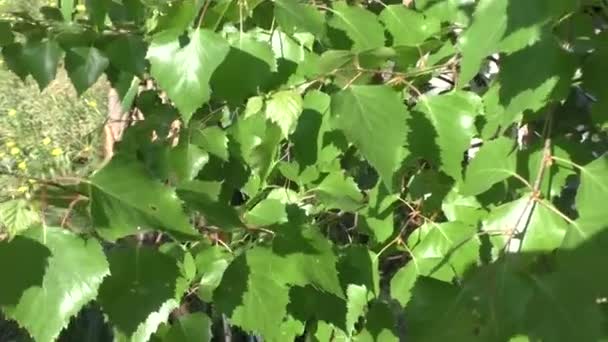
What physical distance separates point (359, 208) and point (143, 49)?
48cm

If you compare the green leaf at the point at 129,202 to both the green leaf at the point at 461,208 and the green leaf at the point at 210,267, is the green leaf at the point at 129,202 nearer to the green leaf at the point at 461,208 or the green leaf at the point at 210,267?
the green leaf at the point at 210,267

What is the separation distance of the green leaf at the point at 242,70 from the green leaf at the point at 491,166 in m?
0.37

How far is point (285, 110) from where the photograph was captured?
1.55 metres

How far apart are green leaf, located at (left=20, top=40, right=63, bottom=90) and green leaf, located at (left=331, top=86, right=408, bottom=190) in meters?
0.60

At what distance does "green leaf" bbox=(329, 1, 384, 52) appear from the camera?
5.52 ft

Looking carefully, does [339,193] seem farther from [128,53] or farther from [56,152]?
[56,152]

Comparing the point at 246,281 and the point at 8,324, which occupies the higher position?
the point at 246,281

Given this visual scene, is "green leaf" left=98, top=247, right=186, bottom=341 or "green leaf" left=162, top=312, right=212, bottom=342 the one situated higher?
"green leaf" left=98, top=247, right=186, bottom=341

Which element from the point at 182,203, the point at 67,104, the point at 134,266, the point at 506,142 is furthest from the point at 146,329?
the point at 67,104

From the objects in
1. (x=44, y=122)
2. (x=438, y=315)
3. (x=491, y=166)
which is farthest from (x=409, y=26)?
(x=44, y=122)

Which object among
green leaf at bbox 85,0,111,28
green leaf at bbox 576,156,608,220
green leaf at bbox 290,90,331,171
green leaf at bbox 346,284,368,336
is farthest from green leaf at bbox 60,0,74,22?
green leaf at bbox 576,156,608,220

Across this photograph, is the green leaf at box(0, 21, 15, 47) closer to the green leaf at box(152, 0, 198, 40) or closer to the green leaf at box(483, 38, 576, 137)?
the green leaf at box(152, 0, 198, 40)

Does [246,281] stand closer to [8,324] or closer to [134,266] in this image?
[134,266]

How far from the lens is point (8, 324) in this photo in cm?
390
